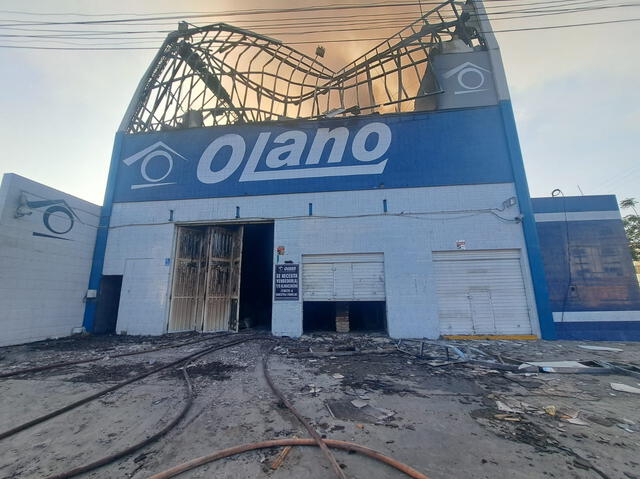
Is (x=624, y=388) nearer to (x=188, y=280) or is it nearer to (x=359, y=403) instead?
(x=359, y=403)

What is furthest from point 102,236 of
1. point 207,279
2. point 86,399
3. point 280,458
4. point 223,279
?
point 280,458

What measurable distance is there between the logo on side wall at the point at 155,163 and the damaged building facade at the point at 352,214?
48mm

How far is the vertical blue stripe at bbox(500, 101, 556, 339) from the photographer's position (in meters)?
7.72

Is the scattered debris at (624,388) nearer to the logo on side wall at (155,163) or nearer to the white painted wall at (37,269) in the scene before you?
the logo on side wall at (155,163)

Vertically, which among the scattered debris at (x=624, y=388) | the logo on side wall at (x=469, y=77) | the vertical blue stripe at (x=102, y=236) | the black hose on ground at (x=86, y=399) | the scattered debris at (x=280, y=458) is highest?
the logo on side wall at (x=469, y=77)

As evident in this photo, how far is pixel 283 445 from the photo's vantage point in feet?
8.45

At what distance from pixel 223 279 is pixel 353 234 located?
218 inches

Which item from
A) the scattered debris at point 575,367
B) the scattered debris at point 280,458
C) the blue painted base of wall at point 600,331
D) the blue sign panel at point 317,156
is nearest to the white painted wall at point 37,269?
the blue sign panel at point 317,156

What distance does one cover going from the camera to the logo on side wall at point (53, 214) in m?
7.74

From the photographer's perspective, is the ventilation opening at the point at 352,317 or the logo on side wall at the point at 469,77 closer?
the logo on side wall at the point at 469,77

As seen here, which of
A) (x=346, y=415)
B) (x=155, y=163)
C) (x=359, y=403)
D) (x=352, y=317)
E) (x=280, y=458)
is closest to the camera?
(x=280, y=458)

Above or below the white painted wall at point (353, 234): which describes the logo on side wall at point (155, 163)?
above

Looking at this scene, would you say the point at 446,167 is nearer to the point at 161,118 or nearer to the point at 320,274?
the point at 320,274

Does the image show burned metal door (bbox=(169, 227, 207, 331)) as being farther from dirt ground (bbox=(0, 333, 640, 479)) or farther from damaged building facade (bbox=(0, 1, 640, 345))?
dirt ground (bbox=(0, 333, 640, 479))
